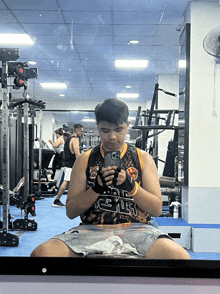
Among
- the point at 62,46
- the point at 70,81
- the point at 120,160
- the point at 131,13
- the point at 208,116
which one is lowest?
the point at 120,160

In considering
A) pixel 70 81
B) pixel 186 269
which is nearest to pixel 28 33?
pixel 70 81

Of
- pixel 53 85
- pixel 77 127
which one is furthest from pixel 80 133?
pixel 53 85

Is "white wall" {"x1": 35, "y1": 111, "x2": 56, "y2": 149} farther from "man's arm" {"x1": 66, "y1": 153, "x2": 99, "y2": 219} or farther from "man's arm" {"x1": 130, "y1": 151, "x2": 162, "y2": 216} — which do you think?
"man's arm" {"x1": 130, "y1": 151, "x2": 162, "y2": 216}

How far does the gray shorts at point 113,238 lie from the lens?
1.23 metres

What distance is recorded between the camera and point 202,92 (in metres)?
1.27

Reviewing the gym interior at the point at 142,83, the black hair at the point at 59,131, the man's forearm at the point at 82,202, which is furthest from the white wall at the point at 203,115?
the black hair at the point at 59,131

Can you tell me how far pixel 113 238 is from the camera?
1.25 m

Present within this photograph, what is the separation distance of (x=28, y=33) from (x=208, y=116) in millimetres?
819

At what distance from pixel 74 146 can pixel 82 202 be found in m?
0.24

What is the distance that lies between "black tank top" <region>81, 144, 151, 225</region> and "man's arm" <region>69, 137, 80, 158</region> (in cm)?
6

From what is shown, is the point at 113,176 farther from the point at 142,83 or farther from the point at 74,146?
the point at 142,83

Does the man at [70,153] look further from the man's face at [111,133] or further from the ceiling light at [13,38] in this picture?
the ceiling light at [13,38]

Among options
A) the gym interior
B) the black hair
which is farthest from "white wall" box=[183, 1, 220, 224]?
the black hair

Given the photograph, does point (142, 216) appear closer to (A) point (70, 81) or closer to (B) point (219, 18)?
(A) point (70, 81)
